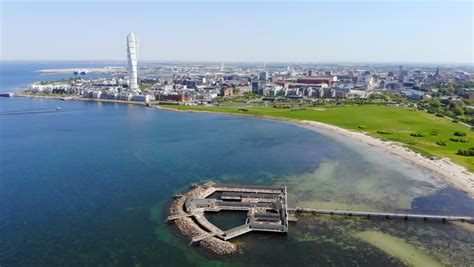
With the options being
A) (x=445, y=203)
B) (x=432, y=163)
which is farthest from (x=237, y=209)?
(x=432, y=163)

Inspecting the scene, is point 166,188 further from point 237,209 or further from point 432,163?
point 432,163

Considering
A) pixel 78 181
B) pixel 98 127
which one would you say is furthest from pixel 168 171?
pixel 98 127

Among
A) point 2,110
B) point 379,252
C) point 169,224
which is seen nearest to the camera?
point 379,252

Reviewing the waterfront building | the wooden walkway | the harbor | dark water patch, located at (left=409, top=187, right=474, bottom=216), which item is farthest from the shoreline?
the waterfront building

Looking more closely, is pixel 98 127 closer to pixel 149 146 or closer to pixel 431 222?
pixel 149 146

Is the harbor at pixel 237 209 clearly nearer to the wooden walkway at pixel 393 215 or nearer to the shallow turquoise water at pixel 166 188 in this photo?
the wooden walkway at pixel 393 215

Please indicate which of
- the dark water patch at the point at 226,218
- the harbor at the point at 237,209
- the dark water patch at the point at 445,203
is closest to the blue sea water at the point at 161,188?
the dark water patch at the point at 445,203
